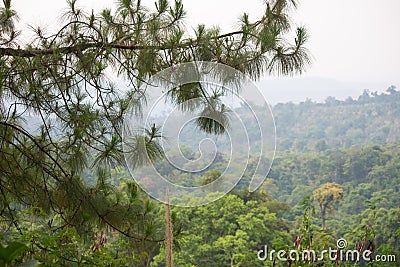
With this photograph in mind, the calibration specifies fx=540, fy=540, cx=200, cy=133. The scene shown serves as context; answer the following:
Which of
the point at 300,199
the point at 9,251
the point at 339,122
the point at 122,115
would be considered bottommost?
the point at 9,251

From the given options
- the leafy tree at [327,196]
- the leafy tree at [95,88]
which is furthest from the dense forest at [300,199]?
the leafy tree at [95,88]

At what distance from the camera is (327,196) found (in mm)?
8742

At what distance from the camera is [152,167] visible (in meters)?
1.62

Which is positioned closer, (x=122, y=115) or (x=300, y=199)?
(x=122, y=115)

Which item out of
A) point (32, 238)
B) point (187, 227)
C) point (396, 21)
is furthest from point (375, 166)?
point (32, 238)

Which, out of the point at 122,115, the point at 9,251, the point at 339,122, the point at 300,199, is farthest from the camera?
the point at 339,122

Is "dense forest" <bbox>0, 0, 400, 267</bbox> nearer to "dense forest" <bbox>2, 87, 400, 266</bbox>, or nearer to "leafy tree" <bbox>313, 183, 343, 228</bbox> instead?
"dense forest" <bbox>2, 87, 400, 266</bbox>

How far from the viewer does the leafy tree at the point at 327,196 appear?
848 centimetres

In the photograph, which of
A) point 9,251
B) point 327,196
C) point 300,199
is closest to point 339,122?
point 327,196

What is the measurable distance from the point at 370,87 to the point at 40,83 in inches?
444

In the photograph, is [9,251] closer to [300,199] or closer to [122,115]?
[122,115]

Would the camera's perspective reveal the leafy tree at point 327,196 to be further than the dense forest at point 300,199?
Yes

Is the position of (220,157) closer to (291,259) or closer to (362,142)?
(291,259)

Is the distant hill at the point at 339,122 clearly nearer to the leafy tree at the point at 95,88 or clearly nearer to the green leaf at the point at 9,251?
the leafy tree at the point at 95,88
